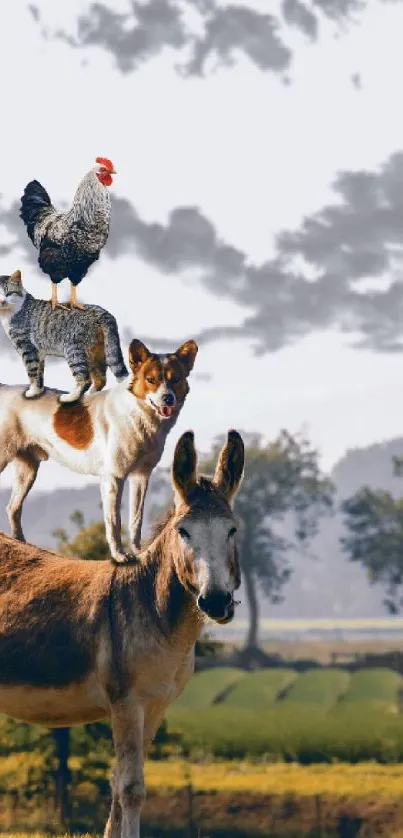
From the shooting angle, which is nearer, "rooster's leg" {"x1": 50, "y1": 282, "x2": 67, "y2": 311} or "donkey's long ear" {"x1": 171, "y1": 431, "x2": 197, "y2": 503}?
"donkey's long ear" {"x1": 171, "y1": 431, "x2": 197, "y2": 503}

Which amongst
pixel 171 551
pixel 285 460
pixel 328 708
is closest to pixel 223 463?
pixel 171 551

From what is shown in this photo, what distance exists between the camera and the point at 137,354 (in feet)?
35.7

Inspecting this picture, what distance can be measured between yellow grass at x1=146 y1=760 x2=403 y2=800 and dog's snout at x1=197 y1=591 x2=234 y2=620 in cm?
3596

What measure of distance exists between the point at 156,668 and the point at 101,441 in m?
2.06

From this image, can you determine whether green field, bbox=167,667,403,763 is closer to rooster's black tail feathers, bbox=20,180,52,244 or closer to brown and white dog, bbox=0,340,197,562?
brown and white dog, bbox=0,340,197,562

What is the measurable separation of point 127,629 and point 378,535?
98905mm

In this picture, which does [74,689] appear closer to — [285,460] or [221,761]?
[221,761]

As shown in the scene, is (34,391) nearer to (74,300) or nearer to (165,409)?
(74,300)

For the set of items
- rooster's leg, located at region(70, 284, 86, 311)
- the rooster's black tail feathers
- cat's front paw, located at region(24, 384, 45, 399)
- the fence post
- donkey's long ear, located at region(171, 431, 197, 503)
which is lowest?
the fence post

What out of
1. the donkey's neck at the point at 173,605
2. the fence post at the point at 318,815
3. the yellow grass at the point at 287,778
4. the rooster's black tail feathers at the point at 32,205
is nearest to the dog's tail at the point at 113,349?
the rooster's black tail feathers at the point at 32,205

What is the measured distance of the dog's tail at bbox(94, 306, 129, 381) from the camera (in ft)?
37.7

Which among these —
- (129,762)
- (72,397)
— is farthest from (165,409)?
(129,762)

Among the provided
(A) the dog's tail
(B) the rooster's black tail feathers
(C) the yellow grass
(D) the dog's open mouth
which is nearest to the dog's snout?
(D) the dog's open mouth

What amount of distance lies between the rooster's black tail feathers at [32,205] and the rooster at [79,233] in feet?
0.78
